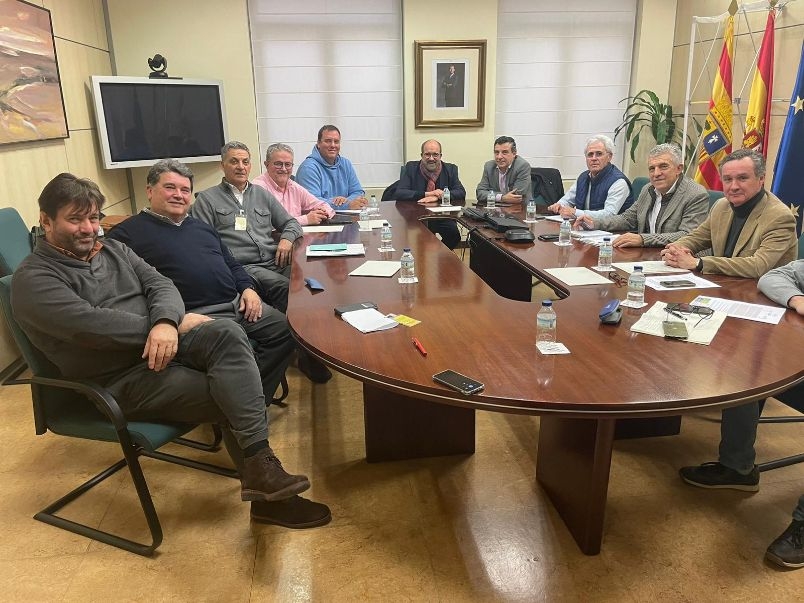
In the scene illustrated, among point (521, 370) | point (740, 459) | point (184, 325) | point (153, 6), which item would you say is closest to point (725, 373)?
point (521, 370)

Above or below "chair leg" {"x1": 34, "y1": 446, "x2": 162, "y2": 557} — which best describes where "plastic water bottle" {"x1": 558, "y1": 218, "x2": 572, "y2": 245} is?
above

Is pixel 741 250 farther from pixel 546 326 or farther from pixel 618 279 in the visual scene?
pixel 546 326

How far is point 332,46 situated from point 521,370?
4.90m

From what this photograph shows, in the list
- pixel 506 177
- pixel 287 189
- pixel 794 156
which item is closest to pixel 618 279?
pixel 287 189

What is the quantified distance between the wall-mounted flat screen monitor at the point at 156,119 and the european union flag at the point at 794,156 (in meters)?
4.55

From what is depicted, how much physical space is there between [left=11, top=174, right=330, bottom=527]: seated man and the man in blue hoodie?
2.48m

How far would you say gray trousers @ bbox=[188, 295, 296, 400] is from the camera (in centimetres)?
248

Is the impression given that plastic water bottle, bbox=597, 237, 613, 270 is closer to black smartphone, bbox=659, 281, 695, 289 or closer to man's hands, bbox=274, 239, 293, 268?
black smartphone, bbox=659, 281, 695, 289

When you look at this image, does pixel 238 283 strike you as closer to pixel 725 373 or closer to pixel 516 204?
pixel 725 373

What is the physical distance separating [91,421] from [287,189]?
2.28m

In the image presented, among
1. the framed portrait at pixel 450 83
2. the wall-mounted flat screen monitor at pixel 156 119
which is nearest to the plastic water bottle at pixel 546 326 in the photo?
the wall-mounted flat screen monitor at pixel 156 119

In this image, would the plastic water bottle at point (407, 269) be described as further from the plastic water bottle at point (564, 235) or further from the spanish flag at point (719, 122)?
the spanish flag at point (719, 122)

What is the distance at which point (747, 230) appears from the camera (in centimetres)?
241

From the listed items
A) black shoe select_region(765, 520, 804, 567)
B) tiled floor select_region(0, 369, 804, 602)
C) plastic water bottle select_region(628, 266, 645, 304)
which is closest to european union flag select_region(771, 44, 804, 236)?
tiled floor select_region(0, 369, 804, 602)
